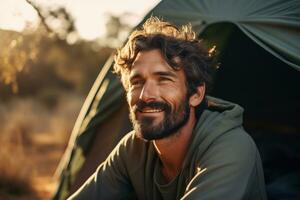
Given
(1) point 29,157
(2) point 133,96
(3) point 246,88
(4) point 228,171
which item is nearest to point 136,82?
(2) point 133,96

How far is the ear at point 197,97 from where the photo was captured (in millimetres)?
3125

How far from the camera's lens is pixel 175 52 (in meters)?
3.09

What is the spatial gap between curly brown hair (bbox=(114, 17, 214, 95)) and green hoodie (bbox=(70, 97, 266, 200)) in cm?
20

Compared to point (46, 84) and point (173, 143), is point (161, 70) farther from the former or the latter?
point (46, 84)

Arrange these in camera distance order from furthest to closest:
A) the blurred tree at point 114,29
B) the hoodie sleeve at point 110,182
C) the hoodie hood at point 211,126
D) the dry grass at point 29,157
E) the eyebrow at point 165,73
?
the blurred tree at point 114,29, the dry grass at point 29,157, the hoodie sleeve at point 110,182, the eyebrow at point 165,73, the hoodie hood at point 211,126

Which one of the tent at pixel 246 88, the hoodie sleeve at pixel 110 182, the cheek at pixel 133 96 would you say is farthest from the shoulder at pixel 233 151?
the tent at pixel 246 88

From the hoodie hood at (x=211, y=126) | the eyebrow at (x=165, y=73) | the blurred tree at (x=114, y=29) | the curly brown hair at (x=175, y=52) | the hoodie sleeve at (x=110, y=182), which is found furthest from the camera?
the blurred tree at (x=114, y=29)

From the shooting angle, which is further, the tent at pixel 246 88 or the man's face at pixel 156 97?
the tent at pixel 246 88

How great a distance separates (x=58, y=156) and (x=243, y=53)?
6.79m

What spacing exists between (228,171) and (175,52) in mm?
797

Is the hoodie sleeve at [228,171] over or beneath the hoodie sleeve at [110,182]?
over

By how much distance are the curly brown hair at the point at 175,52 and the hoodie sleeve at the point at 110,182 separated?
48 centimetres

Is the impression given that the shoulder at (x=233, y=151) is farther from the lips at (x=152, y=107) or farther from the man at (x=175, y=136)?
the lips at (x=152, y=107)

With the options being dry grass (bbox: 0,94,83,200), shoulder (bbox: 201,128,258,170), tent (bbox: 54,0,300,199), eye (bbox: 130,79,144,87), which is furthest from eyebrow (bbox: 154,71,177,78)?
dry grass (bbox: 0,94,83,200)
